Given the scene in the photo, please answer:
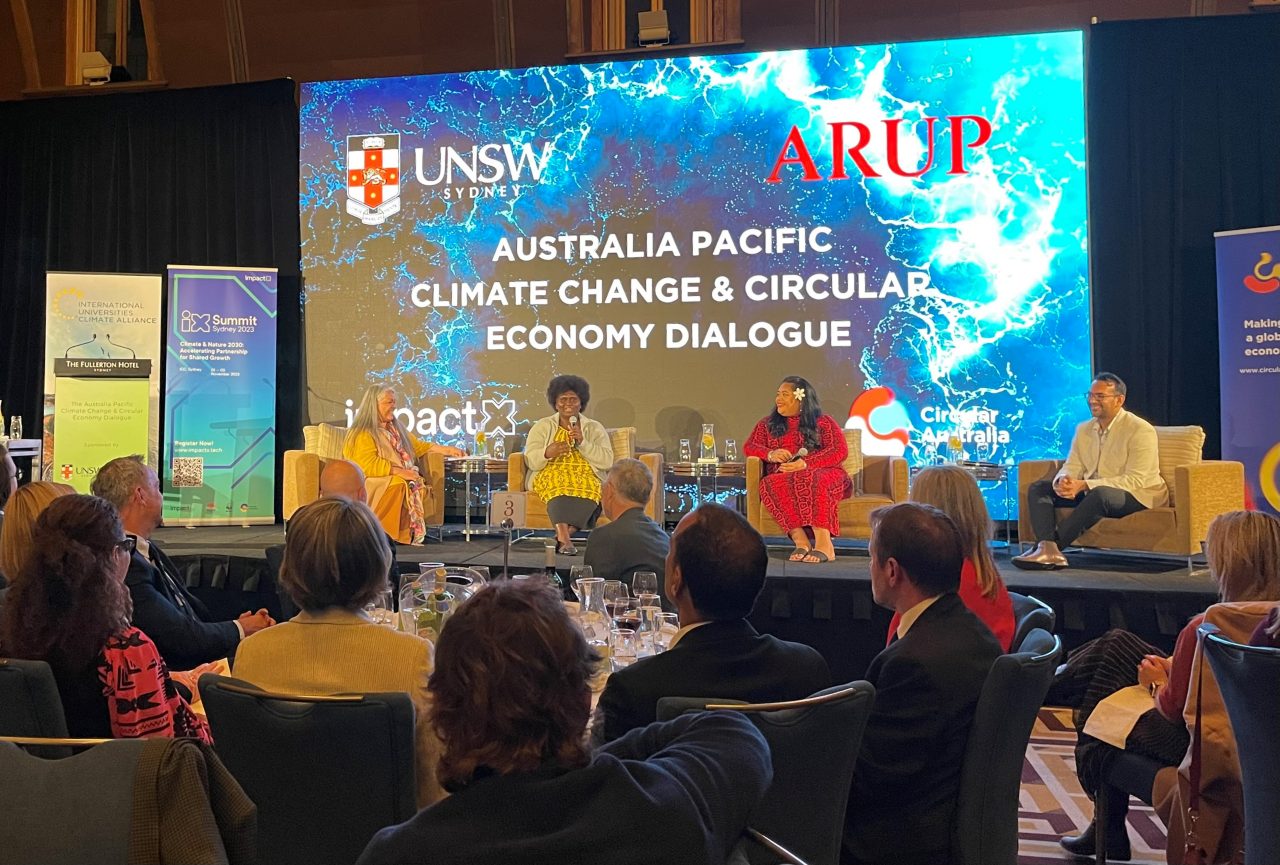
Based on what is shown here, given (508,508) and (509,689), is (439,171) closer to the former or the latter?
(508,508)

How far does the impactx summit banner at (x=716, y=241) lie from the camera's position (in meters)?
6.84

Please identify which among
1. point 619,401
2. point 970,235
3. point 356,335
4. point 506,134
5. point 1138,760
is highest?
point 506,134

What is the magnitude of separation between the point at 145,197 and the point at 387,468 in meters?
3.89

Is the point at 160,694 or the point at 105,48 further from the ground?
the point at 105,48

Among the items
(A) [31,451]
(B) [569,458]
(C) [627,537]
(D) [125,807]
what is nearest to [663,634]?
(C) [627,537]

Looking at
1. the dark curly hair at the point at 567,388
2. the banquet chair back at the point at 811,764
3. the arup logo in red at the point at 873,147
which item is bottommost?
the banquet chair back at the point at 811,764

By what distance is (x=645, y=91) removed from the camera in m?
7.35

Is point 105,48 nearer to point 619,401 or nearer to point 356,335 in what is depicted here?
point 356,335

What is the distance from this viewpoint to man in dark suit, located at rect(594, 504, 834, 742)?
1.78 metres

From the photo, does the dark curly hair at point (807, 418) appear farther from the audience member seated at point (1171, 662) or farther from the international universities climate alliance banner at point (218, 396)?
the international universities climate alliance banner at point (218, 396)

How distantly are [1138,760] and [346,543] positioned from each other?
6.48 ft

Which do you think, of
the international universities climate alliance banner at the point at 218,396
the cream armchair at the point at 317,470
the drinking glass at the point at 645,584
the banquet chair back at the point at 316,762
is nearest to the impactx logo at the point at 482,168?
the international universities climate alliance banner at the point at 218,396

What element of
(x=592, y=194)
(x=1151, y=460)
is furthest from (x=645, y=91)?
(x=1151, y=460)

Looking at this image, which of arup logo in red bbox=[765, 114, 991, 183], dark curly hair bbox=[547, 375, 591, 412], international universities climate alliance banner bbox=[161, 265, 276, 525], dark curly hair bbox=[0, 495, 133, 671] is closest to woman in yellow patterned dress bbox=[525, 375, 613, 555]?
dark curly hair bbox=[547, 375, 591, 412]
